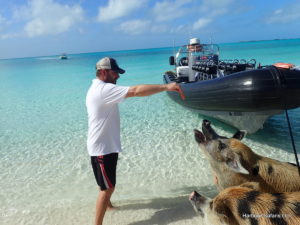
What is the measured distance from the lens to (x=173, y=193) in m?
3.71

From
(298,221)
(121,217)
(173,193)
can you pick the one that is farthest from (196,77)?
(298,221)

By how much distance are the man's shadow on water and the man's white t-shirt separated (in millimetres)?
1077

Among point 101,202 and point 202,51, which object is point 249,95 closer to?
point 101,202

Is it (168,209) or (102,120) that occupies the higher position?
(102,120)

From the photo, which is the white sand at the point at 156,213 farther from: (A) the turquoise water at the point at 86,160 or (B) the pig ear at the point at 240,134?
(B) the pig ear at the point at 240,134

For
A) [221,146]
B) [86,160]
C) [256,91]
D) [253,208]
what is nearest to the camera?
[253,208]

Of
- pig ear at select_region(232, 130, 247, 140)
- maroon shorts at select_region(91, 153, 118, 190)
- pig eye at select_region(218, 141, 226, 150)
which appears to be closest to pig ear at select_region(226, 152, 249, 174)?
pig eye at select_region(218, 141, 226, 150)

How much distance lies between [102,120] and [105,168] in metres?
0.49

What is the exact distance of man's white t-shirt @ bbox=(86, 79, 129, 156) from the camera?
7.93 feet

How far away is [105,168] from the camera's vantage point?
262 centimetres

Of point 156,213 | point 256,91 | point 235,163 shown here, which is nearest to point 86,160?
point 156,213

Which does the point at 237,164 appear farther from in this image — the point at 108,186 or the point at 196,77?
the point at 196,77

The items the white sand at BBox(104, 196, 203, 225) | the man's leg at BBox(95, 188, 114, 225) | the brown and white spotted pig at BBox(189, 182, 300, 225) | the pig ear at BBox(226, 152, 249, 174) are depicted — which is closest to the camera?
the brown and white spotted pig at BBox(189, 182, 300, 225)

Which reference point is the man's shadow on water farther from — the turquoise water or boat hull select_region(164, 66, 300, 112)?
boat hull select_region(164, 66, 300, 112)
